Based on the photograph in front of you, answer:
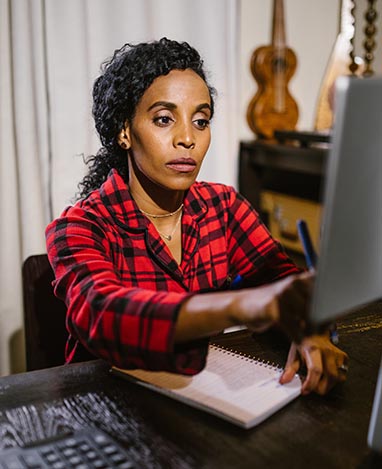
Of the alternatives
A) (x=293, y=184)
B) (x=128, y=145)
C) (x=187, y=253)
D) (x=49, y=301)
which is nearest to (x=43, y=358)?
(x=49, y=301)

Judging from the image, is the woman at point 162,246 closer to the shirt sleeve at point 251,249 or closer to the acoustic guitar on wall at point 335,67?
the shirt sleeve at point 251,249

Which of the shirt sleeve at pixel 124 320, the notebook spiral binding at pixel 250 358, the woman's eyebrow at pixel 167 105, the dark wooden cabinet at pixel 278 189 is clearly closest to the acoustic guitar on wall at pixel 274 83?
the dark wooden cabinet at pixel 278 189

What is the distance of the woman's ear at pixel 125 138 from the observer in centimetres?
138

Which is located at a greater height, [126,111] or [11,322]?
[126,111]

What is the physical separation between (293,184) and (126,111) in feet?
4.98

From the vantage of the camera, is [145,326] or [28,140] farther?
[28,140]

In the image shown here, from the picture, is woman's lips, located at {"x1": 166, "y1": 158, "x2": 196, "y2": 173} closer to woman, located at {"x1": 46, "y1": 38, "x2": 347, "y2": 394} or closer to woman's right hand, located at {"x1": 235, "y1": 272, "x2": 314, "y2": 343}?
woman, located at {"x1": 46, "y1": 38, "x2": 347, "y2": 394}

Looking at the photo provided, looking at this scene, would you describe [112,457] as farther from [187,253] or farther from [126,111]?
[126,111]

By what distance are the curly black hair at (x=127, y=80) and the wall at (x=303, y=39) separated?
133cm

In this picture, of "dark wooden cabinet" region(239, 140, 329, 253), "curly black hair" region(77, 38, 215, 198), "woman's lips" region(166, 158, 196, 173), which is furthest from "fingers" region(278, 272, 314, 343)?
"dark wooden cabinet" region(239, 140, 329, 253)

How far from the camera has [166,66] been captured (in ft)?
4.32

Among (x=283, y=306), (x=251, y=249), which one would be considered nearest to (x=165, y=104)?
(x=251, y=249)

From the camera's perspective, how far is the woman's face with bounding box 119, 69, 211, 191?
4.24 ft

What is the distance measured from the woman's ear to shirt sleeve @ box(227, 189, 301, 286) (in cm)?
34
